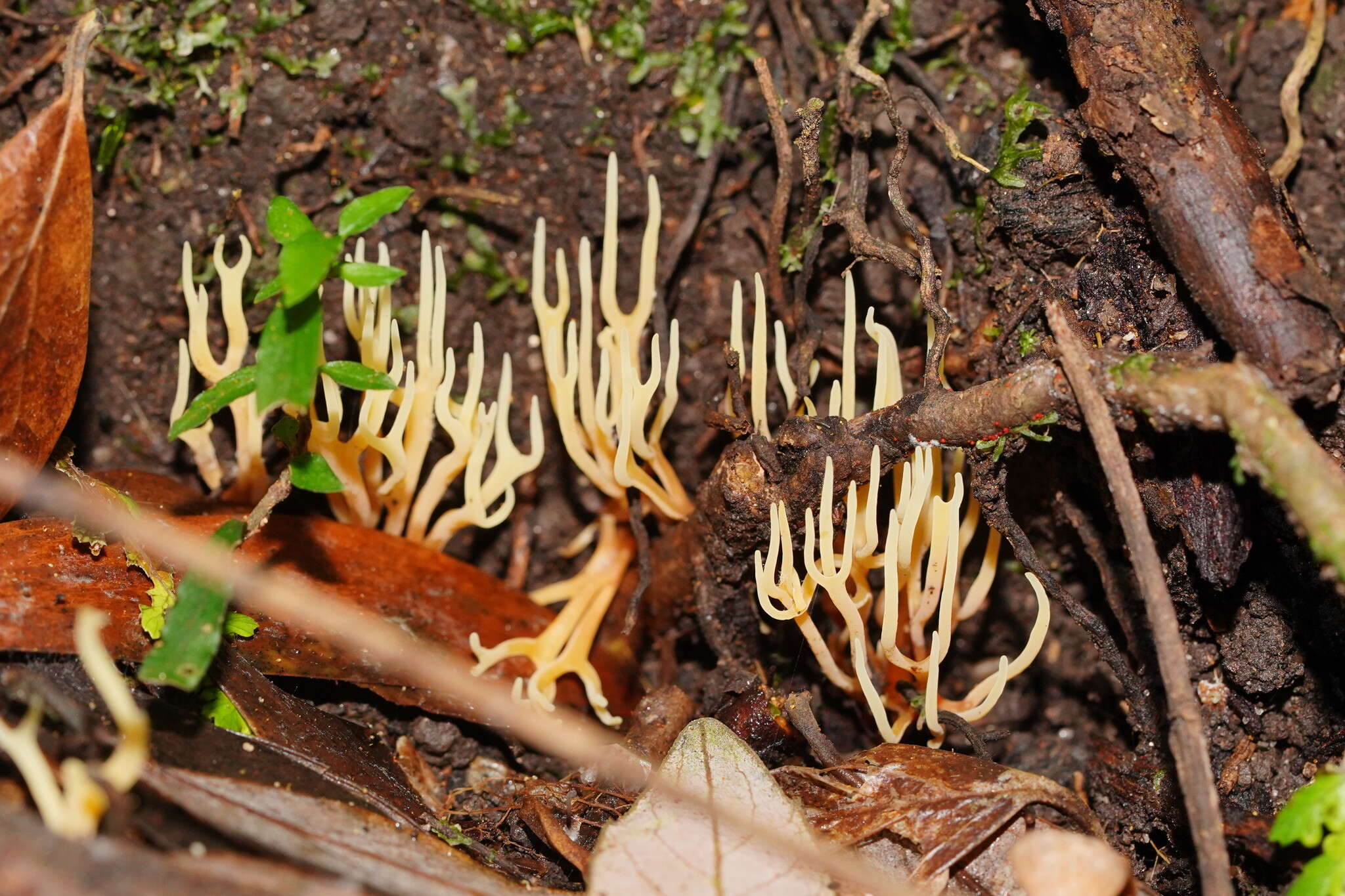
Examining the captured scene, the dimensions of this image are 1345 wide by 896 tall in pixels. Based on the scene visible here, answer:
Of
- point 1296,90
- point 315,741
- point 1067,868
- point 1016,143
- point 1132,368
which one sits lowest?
point 315,741

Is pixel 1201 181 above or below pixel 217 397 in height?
above

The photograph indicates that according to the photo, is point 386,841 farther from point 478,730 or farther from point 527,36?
point 527,36

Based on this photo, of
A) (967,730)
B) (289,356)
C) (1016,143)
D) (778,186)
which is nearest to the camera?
(289,356)

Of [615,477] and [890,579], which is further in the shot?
[615,477]

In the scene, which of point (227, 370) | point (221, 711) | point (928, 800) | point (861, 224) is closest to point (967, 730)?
point (928, 800)

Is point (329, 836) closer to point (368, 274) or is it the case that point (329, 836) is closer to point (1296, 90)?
point (368, 274)

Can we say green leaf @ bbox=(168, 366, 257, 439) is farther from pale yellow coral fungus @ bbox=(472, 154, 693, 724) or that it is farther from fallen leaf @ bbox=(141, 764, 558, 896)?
pale yellow coral fungus @ bbox=(472, 154, 693, 724)

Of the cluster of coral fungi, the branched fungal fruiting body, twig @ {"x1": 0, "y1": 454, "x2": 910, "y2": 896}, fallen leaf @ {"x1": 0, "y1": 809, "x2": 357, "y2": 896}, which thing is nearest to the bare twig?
the cluster of coral fungi
